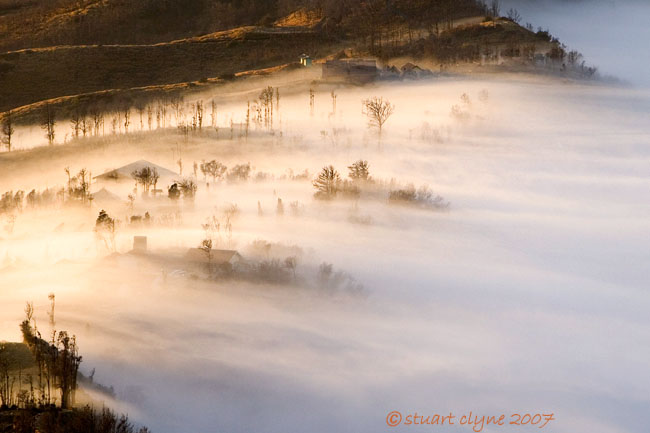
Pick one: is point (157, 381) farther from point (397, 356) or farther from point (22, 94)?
point (22, 94)

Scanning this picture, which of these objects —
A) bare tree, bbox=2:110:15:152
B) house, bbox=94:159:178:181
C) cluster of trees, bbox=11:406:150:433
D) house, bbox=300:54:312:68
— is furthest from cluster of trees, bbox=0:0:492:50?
cluster of trees, bbox=11:406:150:433

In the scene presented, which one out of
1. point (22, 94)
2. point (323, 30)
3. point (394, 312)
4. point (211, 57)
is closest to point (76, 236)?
point (394, 312)

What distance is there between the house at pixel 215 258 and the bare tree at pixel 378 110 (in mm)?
38807

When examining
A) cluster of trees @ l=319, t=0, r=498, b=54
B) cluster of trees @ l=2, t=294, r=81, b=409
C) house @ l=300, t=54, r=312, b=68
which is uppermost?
cluster of trees @ l=319, t=0, r=498, b=54

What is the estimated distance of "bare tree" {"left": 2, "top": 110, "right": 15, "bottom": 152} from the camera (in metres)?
117

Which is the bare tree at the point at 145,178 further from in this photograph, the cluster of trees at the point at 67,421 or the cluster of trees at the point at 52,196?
the cluster of trees at the point at 67,421

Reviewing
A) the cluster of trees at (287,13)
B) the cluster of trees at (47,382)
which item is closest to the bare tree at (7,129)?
the cluster of trees at (287,13)

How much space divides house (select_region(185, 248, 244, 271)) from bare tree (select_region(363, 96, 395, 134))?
38.8 meters

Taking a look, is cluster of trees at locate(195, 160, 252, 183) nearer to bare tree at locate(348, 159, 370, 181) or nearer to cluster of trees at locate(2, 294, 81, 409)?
bare tree at locate(348, 159, 370, 181)

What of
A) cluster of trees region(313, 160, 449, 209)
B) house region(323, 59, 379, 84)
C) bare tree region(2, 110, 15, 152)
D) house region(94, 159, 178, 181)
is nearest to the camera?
house region(94, 159, 178, 181)

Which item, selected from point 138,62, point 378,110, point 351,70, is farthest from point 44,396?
point 138,62

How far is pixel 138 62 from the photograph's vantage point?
6137 inches

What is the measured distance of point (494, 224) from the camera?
113m

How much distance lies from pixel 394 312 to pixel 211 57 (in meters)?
78.4
